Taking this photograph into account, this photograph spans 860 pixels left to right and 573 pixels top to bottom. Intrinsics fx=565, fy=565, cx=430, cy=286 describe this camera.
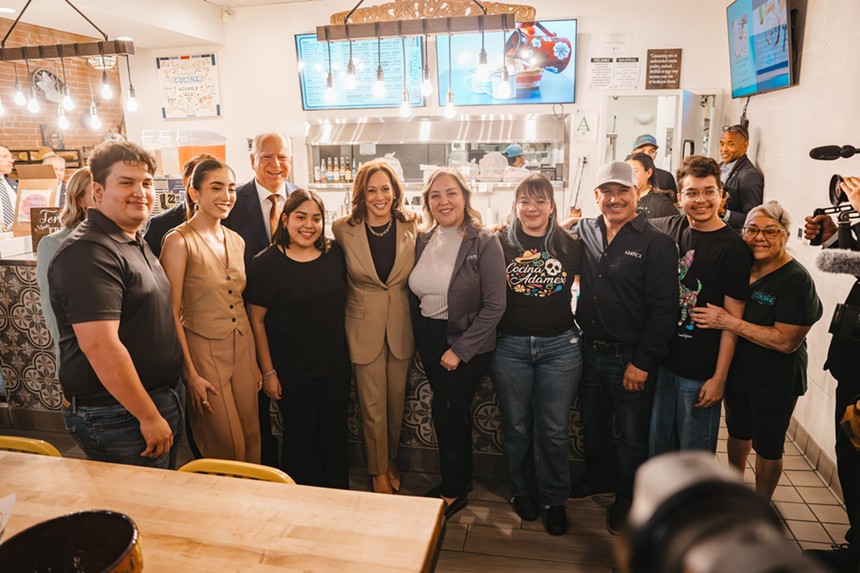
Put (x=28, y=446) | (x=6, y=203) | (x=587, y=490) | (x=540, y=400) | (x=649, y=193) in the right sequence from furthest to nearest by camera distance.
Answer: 1. (x=6, y=203)
2. (x=649, y=193)
3. (x=587, y=490)
4. (x=540, y=400)
5. (x=28, y=446)

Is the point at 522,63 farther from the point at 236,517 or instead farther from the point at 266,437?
the point at 236,517

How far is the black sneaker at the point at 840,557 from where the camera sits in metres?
2.20

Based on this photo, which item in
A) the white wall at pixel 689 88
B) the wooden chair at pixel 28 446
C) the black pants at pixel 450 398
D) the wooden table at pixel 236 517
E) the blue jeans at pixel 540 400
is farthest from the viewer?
the white wall at pixel 689 88

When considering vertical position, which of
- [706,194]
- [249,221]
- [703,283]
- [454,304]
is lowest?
[454,304]

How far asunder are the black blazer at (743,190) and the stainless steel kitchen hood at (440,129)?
5.89ft

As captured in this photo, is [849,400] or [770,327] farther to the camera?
[770,327]

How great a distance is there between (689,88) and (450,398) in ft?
14.5

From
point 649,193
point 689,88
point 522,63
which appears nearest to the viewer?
point 649,193

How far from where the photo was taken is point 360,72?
19.7 feet

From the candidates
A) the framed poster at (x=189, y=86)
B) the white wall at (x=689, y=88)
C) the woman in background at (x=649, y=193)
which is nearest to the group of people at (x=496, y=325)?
the white wall at (x=689, y=88)

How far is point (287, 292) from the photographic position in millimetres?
2443

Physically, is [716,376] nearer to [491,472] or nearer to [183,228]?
[491,472]

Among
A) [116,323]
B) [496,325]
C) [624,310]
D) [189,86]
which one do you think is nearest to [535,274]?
[496,325]

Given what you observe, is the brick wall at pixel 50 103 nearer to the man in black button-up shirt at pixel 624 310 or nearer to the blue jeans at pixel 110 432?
the blue jeans at pixel 110 432
